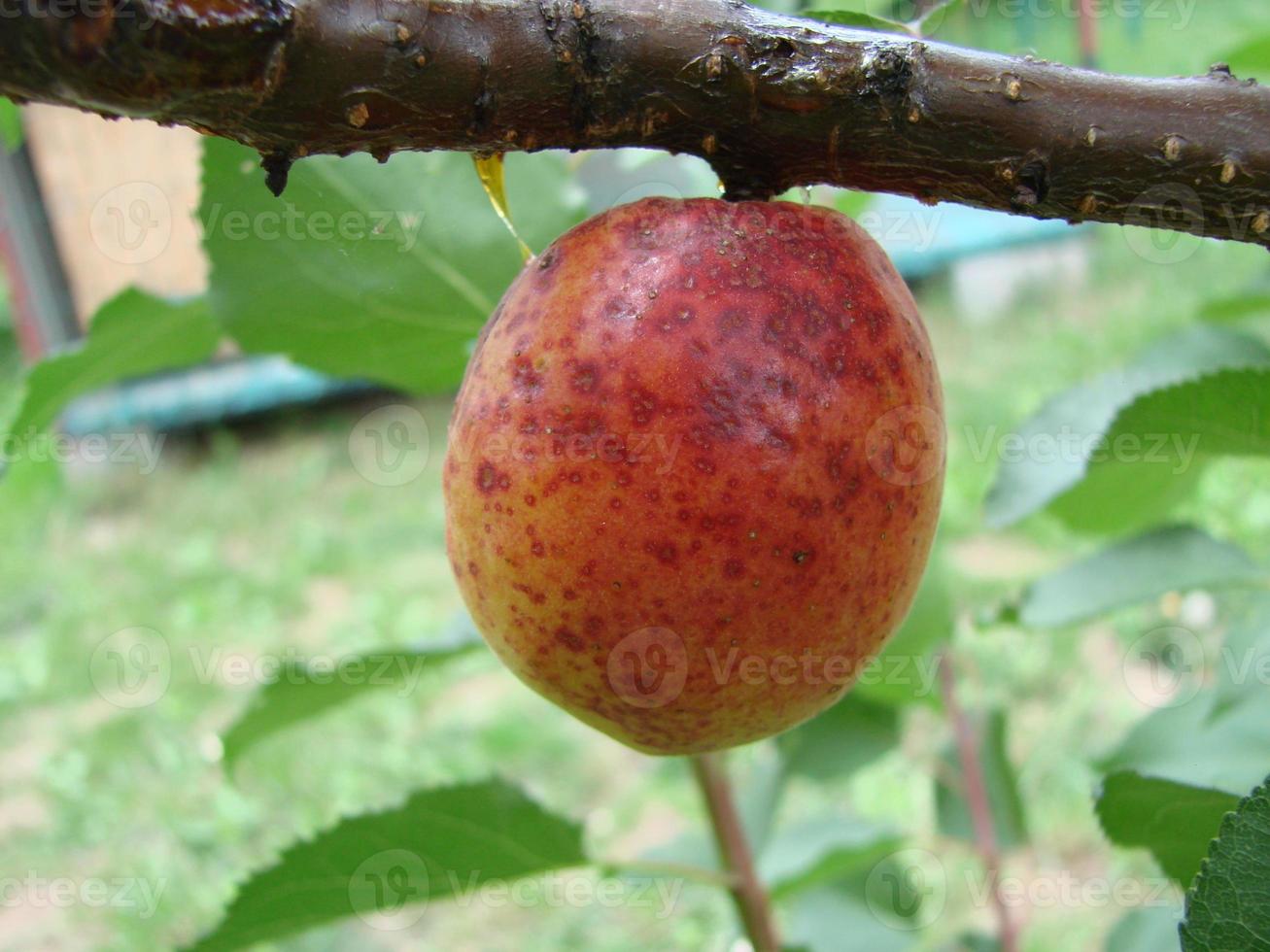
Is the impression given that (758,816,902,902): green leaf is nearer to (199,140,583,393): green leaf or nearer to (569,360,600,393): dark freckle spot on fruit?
(199,140,583,393): green leaf

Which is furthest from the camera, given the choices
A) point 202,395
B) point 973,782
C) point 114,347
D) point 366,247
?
point 202,395

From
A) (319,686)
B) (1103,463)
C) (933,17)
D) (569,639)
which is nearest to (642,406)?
(569,639)

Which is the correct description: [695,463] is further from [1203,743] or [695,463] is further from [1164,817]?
[1203,743]

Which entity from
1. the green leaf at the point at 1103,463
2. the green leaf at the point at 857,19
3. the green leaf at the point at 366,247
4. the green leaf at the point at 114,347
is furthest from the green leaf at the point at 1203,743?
the green leaf at the point at 114,347

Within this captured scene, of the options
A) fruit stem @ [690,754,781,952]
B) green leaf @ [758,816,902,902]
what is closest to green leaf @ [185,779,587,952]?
fruit stem @ [690,754,781,952]

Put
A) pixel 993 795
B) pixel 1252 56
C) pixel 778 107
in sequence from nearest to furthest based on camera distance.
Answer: pixel 778 107, pixel 1252 56, pixel 993 795

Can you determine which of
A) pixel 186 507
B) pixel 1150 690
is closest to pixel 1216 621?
pixel 1150 690

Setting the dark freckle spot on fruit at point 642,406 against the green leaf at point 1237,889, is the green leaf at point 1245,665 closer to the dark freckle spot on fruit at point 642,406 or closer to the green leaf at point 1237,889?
the green leaf at point 1237,889
